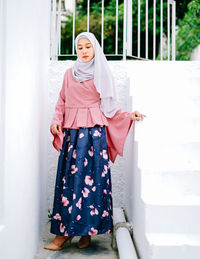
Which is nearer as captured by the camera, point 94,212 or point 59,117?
point 94,212

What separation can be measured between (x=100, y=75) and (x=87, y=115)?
35 centimetres

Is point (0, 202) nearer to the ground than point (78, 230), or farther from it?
farther from it

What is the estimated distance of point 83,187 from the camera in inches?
92.5

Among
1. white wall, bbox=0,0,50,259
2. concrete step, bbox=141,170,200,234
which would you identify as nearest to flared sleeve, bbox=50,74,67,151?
white wall, bbox=0,0,50,259

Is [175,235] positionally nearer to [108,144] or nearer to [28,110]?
[108,144]

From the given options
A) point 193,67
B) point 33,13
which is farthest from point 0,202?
point 193,67

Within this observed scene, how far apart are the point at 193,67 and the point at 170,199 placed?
177 centimetres

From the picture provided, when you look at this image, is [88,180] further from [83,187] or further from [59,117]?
[59,117]

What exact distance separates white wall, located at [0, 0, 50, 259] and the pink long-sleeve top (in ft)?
0.75

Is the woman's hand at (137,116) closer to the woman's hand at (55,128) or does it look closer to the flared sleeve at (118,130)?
the flared sleeve at (118,130)

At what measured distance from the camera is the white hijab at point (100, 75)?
2.45 m

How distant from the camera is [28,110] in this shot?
207 cm

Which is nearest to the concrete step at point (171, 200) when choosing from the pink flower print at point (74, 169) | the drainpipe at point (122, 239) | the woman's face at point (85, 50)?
the drainpipe at point (122, 239)

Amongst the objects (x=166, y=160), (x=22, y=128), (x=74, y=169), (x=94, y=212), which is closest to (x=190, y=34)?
(x=166, y=160)
